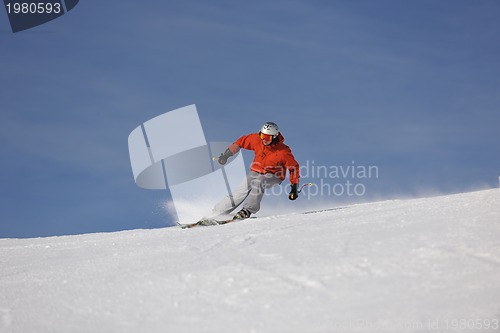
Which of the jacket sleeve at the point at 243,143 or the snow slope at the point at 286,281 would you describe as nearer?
the snow slope at the point at 286,281

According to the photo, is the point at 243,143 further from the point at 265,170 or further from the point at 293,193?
the point at 293,193

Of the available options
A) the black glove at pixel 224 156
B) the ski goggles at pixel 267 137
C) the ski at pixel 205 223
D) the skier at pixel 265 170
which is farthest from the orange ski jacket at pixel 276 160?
the ski at pixel 205 223

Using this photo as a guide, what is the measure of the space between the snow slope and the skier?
125 inches

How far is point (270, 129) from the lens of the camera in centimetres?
1042

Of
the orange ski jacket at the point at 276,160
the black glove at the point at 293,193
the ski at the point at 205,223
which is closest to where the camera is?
the ski at the point at 205,223

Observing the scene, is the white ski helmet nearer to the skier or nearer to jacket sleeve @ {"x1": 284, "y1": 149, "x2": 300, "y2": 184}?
the skier

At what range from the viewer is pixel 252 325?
417 centimetres

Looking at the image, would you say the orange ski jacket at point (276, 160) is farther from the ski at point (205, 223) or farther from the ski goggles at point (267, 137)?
the ski at point (205, 223)

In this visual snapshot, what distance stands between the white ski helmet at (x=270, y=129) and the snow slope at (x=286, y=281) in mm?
3403

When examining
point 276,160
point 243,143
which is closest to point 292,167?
point 276,160

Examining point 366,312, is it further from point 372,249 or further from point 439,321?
point 372,249

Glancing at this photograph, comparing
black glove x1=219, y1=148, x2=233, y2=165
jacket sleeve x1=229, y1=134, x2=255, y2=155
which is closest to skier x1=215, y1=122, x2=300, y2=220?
jacket sleeve x1=229, y1=134, x2=255, y2=155

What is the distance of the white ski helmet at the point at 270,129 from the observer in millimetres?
10414

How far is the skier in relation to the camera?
10.4m
